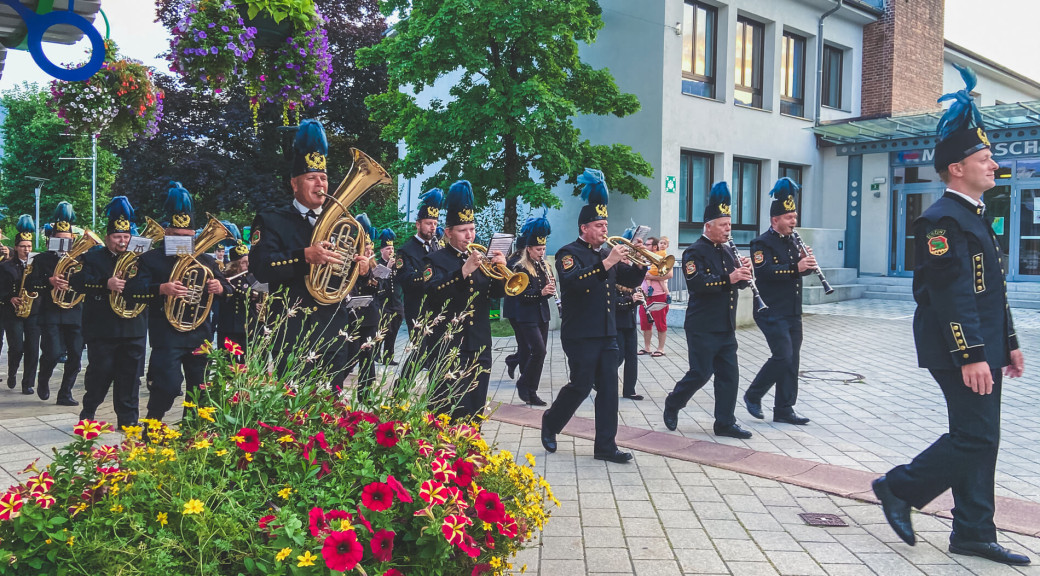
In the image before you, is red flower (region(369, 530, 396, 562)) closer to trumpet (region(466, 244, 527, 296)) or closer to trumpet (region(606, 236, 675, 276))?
trumpet (region(466, 244, 527, 296))

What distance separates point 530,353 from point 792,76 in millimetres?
16692

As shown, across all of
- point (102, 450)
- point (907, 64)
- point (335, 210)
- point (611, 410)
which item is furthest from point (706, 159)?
point (102, 450)

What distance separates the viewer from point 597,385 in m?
6.33

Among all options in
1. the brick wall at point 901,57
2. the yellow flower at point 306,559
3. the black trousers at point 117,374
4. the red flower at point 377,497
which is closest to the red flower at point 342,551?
the yellow flower at point 306,559

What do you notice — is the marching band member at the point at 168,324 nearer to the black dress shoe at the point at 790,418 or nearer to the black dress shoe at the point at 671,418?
the black dress shoe at the point at 671,418

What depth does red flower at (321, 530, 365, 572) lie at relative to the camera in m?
A: 2.48

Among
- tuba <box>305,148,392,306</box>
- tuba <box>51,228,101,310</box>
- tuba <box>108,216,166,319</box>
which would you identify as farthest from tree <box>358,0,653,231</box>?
tuba <box>305,148,392,306</box>

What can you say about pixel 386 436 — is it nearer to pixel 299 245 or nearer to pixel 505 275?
pixel 299 245

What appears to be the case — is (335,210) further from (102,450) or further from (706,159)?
(706,159)

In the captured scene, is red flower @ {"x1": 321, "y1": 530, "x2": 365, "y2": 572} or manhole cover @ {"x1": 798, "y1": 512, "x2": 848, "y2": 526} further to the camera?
manhole cover @ {"x1": 798, "y1": 512, "x2": 848, "y2": 526}

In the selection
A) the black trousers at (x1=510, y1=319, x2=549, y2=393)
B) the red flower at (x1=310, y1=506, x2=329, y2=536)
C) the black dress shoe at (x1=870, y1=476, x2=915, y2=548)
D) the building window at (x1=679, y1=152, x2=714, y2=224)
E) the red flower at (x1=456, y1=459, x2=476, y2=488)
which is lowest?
the black dress shoe at (x1=870, y1=476, x2=915, y2=548)

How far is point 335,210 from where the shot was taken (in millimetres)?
4879

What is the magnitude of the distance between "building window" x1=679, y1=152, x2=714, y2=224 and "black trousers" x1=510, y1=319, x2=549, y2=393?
37.2 ft

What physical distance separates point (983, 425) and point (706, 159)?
16910mm
